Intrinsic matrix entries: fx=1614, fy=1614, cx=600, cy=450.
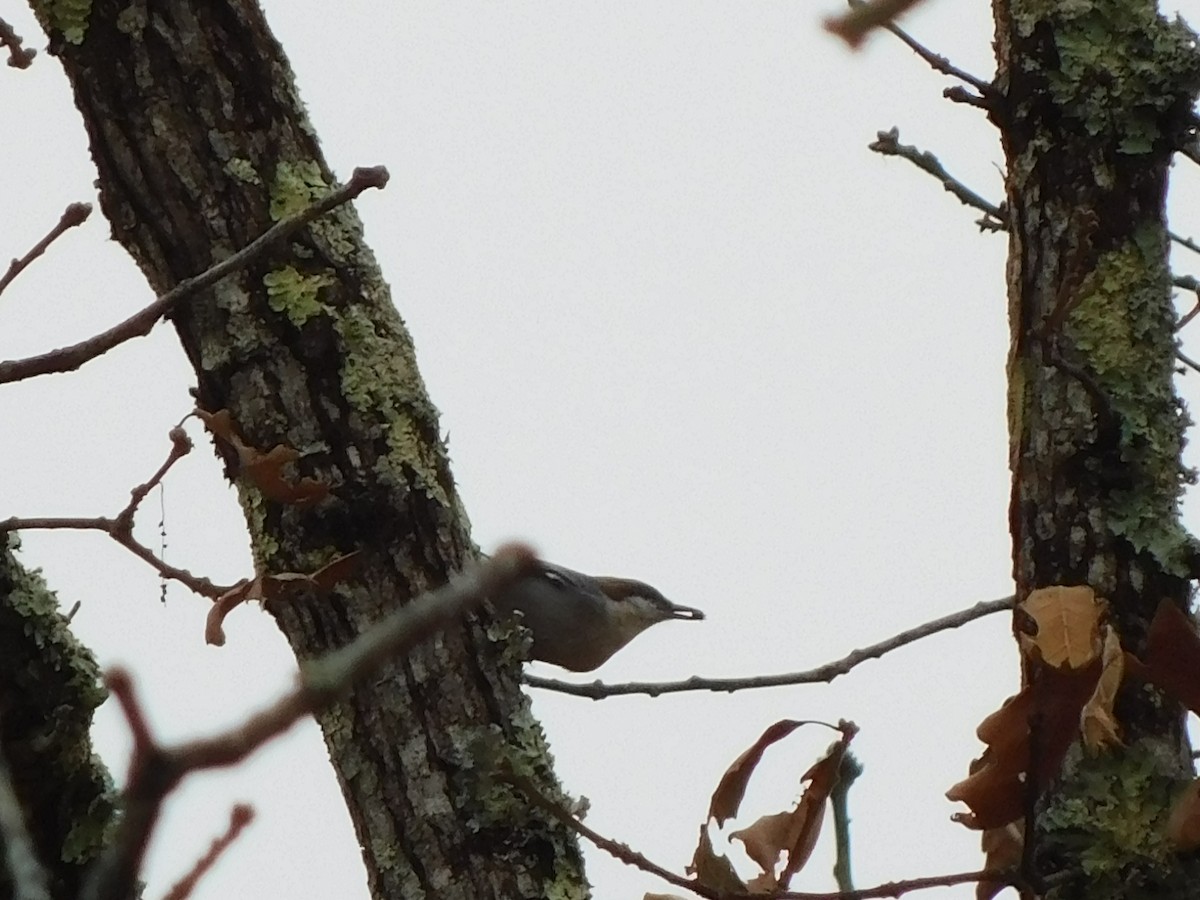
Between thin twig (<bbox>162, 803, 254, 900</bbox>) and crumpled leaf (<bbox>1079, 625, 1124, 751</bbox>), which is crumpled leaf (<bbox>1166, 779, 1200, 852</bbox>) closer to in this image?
crumpled leaf (<bbox>1079, 625, 1124, 751</bbox>)

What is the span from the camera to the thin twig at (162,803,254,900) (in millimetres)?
579

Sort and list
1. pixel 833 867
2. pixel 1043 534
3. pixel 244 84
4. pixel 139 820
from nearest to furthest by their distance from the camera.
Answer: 1. pixel 139 820
2. pixel 833 867
3. pixel 1043 534
4. pixel 244 84

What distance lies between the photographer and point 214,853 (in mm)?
593

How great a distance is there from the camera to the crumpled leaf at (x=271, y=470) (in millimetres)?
1677

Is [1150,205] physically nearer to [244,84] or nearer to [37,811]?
[244,84]

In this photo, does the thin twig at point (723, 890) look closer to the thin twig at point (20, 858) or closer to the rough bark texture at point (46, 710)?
the rough bark texture at point (46, 710)

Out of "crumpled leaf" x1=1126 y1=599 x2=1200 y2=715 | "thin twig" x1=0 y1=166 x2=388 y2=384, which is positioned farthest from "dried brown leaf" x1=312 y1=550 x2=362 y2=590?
"crumpled leaf" x1=1126 y1=599 x2=1200 y2=715

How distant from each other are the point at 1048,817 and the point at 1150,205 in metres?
0.71

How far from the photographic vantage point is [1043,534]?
1764 mm

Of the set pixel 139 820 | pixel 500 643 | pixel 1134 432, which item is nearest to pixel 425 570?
pixel 500 643

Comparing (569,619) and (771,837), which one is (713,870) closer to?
(771,837)

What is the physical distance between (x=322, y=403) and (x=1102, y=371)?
0.88 meters

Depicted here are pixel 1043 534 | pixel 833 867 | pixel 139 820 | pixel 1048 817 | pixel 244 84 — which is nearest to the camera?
pixel 139 820

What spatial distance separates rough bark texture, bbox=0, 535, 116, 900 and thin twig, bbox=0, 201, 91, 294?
560 millimetres
